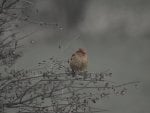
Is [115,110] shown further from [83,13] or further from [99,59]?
[83,13]

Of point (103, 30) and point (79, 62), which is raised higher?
point (103, 30)

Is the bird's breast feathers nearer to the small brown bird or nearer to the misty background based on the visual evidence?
the small brown bird

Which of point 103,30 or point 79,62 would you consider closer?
point 79,62

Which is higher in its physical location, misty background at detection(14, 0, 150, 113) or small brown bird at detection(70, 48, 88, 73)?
misty background at detection(14, 0, 150, 113)

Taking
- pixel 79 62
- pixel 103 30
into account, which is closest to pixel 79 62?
pixel 79 62

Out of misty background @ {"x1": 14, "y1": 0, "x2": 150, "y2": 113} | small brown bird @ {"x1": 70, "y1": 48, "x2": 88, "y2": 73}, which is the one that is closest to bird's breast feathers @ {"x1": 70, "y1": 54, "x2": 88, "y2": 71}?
small brown bird @ {"x1": 70, "y1": 48, "x2": 88, "y2": 73}

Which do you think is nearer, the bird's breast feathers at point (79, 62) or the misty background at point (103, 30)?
the bird's breast feathers at point (79, 62)

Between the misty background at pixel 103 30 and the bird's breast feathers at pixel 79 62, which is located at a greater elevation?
the misty background at pixel 103 30

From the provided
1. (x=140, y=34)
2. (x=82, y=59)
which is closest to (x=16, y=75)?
(x=82, y=59)

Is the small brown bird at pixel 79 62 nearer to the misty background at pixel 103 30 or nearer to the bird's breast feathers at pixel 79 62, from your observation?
the bird's breast feathers at pixel 79 62

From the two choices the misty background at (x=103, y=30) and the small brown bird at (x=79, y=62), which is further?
the misty background at (x=103, y=30)

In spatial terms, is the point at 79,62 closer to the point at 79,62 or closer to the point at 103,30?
the point at 79,62

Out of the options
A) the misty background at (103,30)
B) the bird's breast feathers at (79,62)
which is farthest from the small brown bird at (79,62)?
the misty background at (103,30)

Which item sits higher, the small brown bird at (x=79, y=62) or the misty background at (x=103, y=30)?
the misty background at (x=103, y=30)
